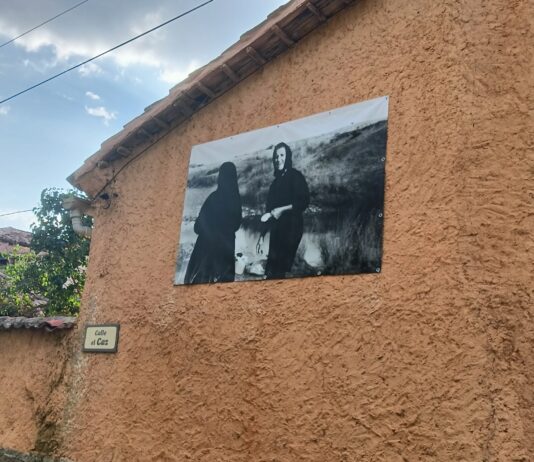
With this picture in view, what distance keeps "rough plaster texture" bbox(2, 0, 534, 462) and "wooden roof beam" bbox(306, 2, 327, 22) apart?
13 centimetres

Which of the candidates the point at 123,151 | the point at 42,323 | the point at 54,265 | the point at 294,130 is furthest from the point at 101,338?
the point at 54,265

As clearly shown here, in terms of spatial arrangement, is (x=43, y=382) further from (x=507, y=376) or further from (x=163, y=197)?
(x=507, y=376)

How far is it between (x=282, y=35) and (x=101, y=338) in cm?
385

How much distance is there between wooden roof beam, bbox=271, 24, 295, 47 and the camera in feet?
16.1

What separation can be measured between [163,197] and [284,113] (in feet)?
5.77

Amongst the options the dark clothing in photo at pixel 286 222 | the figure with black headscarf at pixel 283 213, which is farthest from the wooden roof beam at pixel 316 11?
the dark clothing in photo at pixel 286 222

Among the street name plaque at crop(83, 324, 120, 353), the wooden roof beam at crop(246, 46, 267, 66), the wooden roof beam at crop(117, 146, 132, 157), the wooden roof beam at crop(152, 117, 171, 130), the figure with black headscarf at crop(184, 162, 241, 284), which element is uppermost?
the wooden roof beam at crop(246, 46, 267, 66)

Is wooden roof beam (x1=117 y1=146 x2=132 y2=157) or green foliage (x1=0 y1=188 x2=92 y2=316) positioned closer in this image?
wooden roof beam (x1=117 y1=146 x2=132 y2=157)

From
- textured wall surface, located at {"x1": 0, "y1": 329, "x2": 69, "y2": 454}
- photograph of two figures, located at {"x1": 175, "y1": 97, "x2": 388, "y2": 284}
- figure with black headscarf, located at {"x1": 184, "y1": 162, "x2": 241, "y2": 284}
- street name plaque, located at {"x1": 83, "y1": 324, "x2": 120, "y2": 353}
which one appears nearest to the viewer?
photograph of two figures, located at {"x1": 175, "y1": 97, "x2": 388, "y2": 284}

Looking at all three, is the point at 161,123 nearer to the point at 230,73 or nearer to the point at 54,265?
the point at 230,73

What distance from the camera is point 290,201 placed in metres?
4.62

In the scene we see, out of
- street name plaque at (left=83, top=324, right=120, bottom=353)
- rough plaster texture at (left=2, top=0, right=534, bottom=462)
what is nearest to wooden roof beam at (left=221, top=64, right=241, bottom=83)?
rough plaster texture at (left=2, top=0, right=534, bottom=462)

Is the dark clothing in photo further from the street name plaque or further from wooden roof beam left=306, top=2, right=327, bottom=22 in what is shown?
the street name plaque

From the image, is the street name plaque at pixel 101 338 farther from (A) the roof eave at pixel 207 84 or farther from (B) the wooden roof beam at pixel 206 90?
(B) the wooden roof beam at pixel 206 90
